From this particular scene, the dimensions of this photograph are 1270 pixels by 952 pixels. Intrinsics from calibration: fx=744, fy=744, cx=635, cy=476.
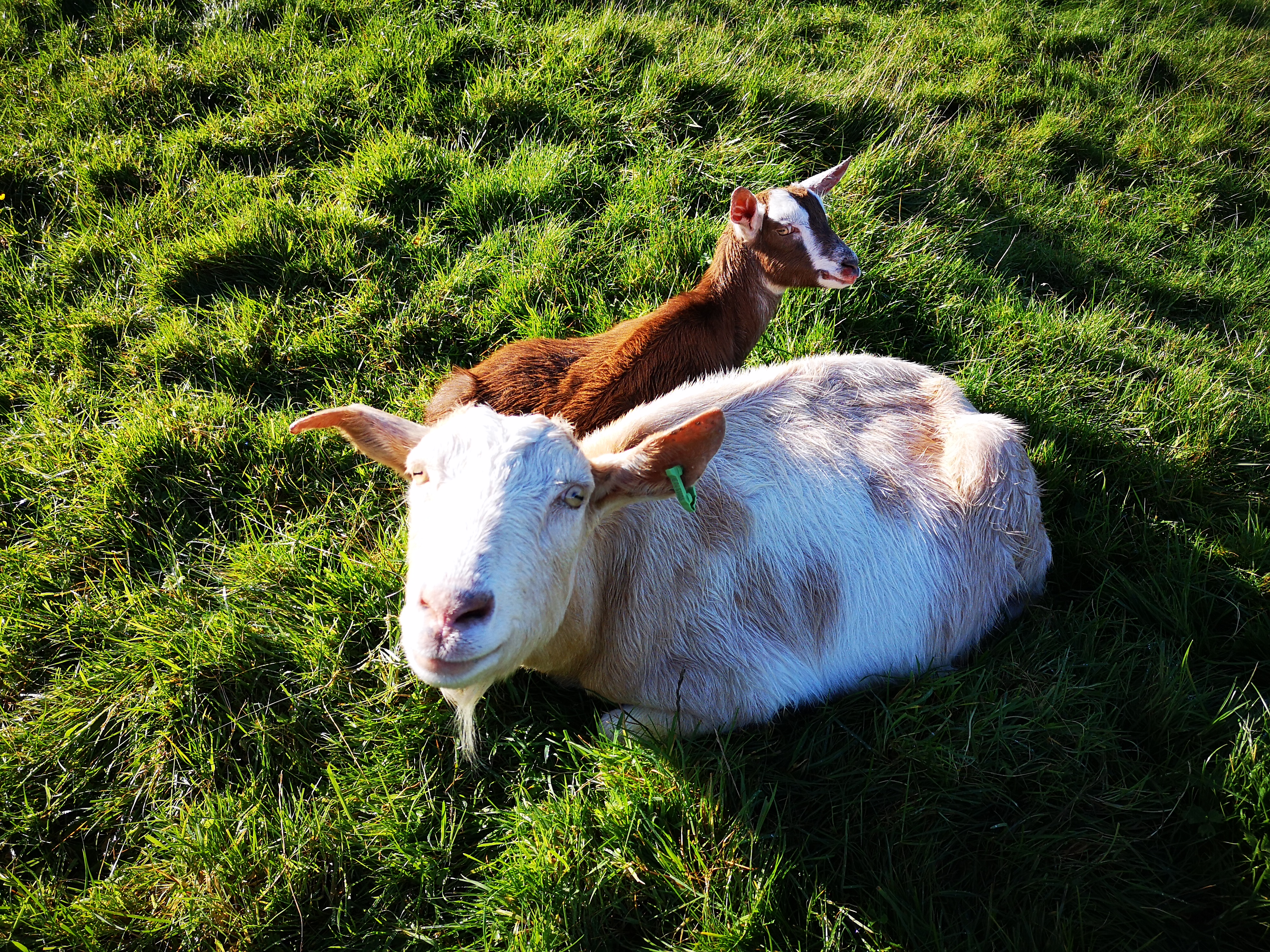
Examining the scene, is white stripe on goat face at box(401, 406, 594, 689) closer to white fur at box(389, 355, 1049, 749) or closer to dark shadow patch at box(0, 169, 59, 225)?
white fur at box(389, 355, 1049, 749)

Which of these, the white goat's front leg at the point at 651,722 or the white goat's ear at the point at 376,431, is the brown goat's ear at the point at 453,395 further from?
the white goat's front leg at the point at 651,722

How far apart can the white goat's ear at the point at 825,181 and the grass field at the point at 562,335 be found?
0.33 meters

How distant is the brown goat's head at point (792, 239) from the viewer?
4.09m

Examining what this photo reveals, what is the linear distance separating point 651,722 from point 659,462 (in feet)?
3.28

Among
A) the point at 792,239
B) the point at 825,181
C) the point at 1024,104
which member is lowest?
the point at 792,239

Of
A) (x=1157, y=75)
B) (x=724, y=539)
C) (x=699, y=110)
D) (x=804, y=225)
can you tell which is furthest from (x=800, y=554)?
(x=1157, y=75)

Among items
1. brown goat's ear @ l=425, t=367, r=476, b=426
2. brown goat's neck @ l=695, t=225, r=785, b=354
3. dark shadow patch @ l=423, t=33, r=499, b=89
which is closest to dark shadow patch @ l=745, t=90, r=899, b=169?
brown goat's neck @ l=695, t=225, r=785, b=354

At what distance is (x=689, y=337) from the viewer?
391 cm

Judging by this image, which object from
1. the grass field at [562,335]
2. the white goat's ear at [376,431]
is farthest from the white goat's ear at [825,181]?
the white goat's ear at [376,431]

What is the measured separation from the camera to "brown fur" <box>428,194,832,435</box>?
11.3ft

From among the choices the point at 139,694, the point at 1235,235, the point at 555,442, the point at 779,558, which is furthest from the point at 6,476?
the point at 1235,235

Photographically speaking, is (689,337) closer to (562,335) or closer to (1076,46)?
(562,335)

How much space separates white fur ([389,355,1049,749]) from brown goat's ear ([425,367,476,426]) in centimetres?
87

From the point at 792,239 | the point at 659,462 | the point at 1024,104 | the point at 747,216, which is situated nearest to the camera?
the point at 659,462
